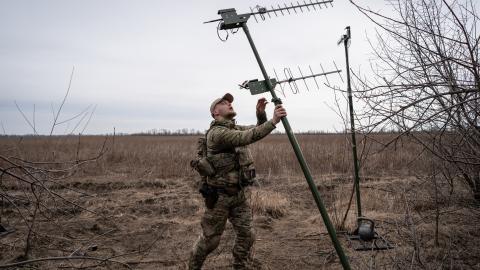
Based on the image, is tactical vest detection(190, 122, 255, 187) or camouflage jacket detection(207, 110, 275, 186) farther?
tactical vest detection(190, 122, 255, 187)

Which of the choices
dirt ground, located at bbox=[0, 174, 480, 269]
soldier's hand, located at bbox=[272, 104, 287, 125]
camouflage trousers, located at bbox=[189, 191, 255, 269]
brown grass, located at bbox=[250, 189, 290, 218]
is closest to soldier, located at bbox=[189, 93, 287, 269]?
camouflage trousers, located at bbox=[189, 191, 255, 269]

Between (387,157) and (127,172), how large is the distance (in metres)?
9.07

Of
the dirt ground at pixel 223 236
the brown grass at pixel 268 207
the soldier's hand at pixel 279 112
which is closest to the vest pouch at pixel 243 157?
the soldier's hand at pixel 279 112

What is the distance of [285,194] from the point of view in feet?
27.5

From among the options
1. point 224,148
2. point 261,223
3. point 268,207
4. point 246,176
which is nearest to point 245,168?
point 246,176

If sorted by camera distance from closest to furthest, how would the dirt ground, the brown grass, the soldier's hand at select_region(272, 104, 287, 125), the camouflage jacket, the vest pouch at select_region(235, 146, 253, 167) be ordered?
the soldier's hand at select_region(272, 104, 287, 125) → the camouflage jacket → the vest pouch at select_region(235, 146, 253, 167) → the dirt ground → the brown grass

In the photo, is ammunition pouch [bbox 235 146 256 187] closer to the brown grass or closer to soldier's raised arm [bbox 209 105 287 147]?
soldier's raised arm [bbox 209 105 287 147]

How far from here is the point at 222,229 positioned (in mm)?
3732

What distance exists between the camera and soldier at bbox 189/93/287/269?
12.0ft

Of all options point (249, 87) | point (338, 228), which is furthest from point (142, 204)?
point (249, 87)

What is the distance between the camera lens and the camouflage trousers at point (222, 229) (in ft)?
12.0

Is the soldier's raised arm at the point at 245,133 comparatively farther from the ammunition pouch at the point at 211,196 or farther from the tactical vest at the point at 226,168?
the ammunition pouch at the point at 211,196

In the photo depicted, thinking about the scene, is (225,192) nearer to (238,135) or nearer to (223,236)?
(238,135)

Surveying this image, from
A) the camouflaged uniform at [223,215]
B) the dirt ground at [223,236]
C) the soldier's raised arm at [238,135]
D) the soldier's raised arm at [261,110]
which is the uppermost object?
the soldier's raised arm at [261,110]
